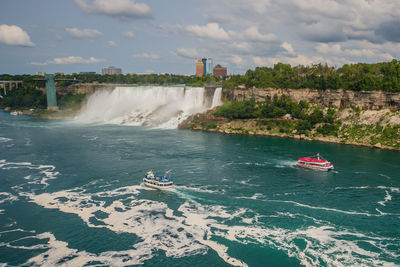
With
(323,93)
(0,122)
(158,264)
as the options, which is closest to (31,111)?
(0,122)

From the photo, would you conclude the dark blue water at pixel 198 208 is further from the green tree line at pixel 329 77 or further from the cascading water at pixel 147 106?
the cascading water at pixel 147 106

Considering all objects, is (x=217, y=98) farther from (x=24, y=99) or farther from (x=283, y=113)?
(x=24, y=99)

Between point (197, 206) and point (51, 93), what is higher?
point (51, 93)

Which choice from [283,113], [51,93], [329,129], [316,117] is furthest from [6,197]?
[51,93]

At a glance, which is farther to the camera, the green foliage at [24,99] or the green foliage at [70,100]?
the green foliage at [24,99]

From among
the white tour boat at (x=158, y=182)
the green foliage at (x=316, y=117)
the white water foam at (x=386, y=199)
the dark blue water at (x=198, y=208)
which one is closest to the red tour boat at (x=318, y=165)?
the dark blue water at (x=198, y=208)

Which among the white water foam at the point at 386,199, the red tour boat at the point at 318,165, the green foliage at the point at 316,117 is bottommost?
the white water foam at the point at 386,199

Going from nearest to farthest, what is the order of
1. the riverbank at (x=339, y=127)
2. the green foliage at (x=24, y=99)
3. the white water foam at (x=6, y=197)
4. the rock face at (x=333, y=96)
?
1. the white water foam at (x=6, y=197)
2. the riverbank at (x=339, y=127)
3. the rock face at (x=333, y=96)
4. the green foliage at (x=24, y=99)
